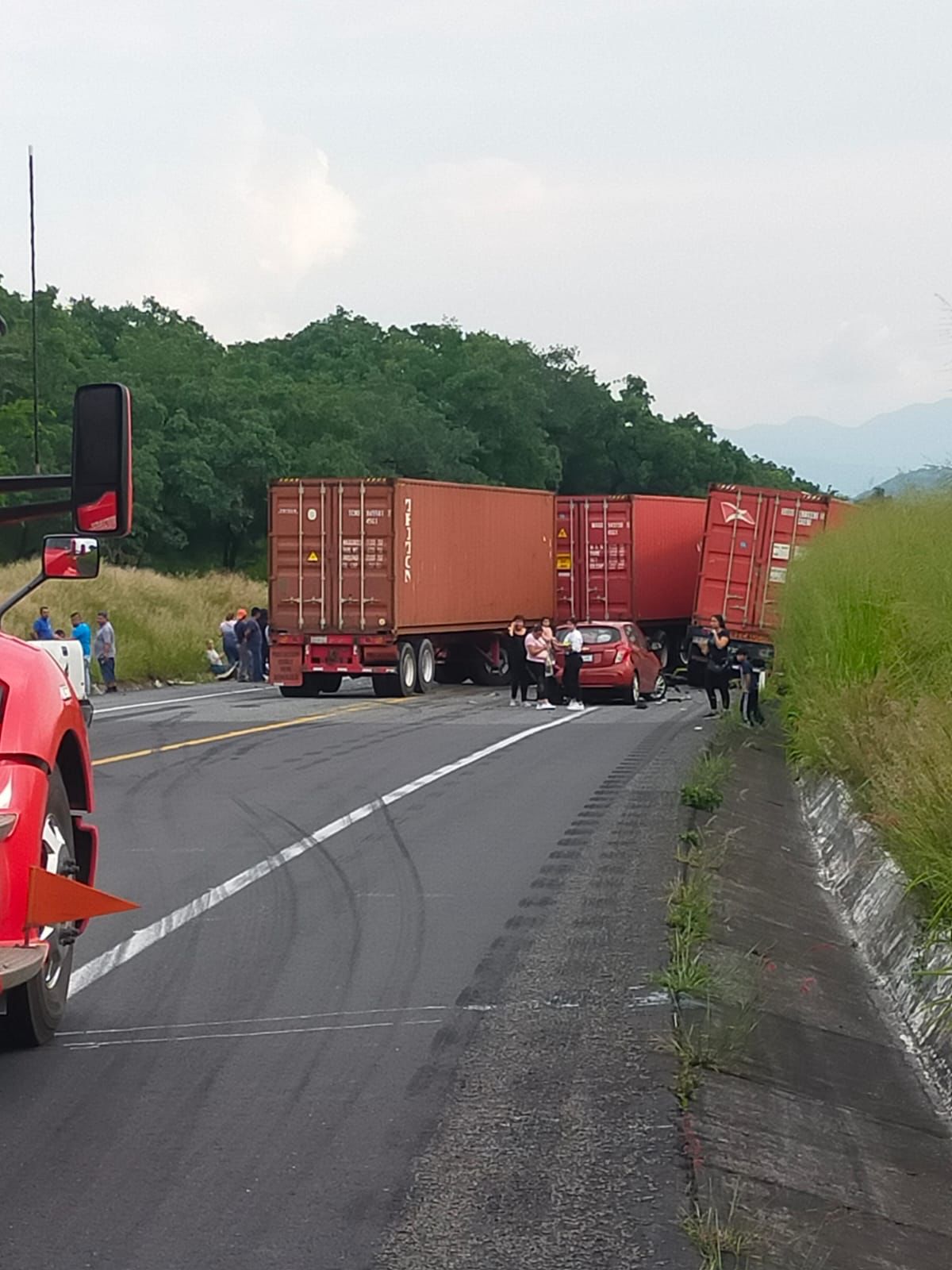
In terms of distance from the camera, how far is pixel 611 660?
33219mm

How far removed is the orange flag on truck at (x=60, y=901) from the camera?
19.8ft

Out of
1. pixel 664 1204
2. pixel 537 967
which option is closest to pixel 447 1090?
pixel 664 1204

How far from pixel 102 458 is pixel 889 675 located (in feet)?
31.3

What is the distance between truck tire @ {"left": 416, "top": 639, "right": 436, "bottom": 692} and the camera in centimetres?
3556

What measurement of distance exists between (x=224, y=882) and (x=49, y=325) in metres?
59.8

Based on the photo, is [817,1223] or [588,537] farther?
[588,537]

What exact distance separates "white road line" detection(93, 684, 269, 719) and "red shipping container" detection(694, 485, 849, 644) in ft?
29.4

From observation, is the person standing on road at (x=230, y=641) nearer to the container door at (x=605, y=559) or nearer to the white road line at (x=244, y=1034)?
the container door at (x=605, y=559)

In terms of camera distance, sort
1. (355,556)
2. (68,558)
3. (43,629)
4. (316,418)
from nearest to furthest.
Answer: (68,558), (43,629), (355,556), (316,418)

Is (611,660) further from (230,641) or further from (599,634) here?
(230,641)

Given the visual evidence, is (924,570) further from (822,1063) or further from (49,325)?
(49,325)

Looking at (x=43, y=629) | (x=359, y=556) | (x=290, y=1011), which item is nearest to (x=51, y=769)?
(x=290, y=1011)

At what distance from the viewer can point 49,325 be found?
2677 inches

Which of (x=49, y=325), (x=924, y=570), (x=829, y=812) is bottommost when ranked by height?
(x=829, y=812)
